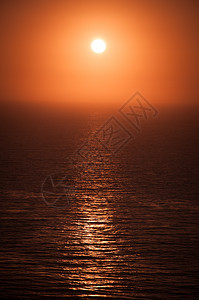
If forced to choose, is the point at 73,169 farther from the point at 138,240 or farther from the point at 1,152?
the point at 138,240

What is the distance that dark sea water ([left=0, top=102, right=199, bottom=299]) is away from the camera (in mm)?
35781

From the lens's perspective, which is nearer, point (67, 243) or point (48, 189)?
point (67, 243)

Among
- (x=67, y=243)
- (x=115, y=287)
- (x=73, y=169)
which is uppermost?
(x=73, y=169)

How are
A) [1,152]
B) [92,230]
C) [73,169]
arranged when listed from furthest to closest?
1. [1,152]
2. [73,169]
3. [92,230]

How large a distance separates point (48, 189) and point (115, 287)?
33.2 meters

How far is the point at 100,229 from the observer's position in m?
48.6

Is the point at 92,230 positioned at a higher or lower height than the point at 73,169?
lower

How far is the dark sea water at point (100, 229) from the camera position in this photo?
3578 cm

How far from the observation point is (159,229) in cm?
4897

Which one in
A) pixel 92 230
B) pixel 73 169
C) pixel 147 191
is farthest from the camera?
pixel 73 169

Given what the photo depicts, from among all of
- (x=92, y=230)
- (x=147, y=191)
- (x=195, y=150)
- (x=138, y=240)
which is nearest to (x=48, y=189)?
(x=147, y=191)

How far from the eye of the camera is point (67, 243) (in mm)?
44312

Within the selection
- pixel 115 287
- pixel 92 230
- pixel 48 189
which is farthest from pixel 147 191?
pixel 115 287

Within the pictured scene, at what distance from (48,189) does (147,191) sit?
15.6 meters
